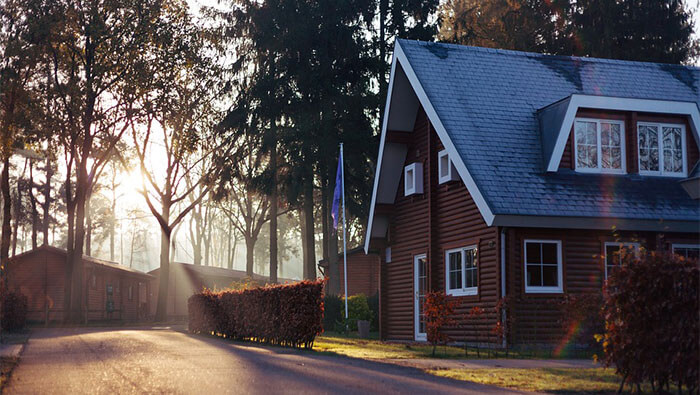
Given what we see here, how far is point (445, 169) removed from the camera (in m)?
24.1

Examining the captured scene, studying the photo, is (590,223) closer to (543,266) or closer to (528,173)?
(543,266)

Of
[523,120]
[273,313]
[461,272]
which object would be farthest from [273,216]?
[523,120]

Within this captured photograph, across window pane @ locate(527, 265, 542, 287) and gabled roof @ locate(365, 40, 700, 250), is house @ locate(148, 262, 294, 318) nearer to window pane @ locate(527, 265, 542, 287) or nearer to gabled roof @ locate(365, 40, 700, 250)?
gabled roof @ locate(365, 40, 700, 250)

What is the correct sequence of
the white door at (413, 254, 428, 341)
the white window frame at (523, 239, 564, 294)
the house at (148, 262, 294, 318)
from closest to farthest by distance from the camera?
the white window frame at (523, 239, 564, 294) < the white door at (413, 254, 428, 341) < the house at (148, 262, 294, 318)

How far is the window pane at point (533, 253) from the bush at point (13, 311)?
69.9ft

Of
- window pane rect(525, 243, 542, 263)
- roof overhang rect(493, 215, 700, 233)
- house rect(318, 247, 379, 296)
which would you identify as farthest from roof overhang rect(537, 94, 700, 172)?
house rect(318, 247, 379, 296)

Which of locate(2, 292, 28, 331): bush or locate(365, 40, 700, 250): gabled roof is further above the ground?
locate(365, 40, 700, 250): gabled roof

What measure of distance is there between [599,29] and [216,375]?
3242 centimetres

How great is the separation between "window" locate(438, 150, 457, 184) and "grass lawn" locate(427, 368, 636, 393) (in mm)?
9505

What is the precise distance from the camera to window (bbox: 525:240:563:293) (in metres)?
20.8

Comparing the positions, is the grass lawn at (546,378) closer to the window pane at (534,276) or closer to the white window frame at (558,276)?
the white window frame at (558,276)

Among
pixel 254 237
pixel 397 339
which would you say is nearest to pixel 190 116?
pixel 254 237

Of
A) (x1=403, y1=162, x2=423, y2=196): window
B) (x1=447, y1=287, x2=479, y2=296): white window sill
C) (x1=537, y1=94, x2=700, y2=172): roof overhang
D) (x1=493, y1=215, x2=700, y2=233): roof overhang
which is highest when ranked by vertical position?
(x1=537, y1=94, x2=700, y2=172): roof overhang

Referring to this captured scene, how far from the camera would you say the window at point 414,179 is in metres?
25.3
